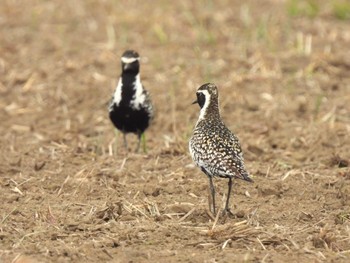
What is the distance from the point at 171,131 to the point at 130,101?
0.86 metres

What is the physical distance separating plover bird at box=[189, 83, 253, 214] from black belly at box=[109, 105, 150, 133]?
103 inches

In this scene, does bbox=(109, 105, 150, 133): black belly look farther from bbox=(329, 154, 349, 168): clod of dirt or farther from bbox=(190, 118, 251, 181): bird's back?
bbox=(190, 118, 251, 181): bird's back

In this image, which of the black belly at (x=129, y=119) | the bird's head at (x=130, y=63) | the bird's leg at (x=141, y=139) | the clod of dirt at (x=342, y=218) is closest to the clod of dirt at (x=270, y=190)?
the clod of dirt at (x=342, y=218)

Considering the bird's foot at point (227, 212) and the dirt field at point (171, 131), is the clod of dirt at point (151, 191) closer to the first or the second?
the dirt field at point (171, 131)

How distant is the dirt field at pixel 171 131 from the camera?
7051 mm

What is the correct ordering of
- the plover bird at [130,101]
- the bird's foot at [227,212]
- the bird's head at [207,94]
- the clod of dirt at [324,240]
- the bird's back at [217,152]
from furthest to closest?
the plover bird at [130,101]
the bird's head at [207,94]
the bird's foot at [227,212]
the bird's back at [217,152]
the clod of dirt at [324,240]

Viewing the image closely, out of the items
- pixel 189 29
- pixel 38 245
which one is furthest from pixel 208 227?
pixel 189 29

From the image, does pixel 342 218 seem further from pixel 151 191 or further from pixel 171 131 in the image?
pixel 171 131

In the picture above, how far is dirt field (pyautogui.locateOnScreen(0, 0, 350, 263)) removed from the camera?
7.05 metres

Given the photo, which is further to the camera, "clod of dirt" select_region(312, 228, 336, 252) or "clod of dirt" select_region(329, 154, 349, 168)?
"clod of dirt" select_region(329, 154, 349, 168)

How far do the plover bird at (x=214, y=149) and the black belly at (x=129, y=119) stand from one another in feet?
8.62

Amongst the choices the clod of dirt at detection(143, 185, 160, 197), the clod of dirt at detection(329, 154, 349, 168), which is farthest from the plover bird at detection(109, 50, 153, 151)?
the clod of dirt at detection(143, 185, 160, 197)

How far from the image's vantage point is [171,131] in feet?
37.6

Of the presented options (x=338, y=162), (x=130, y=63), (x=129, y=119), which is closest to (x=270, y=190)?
(x=338, y=162)
